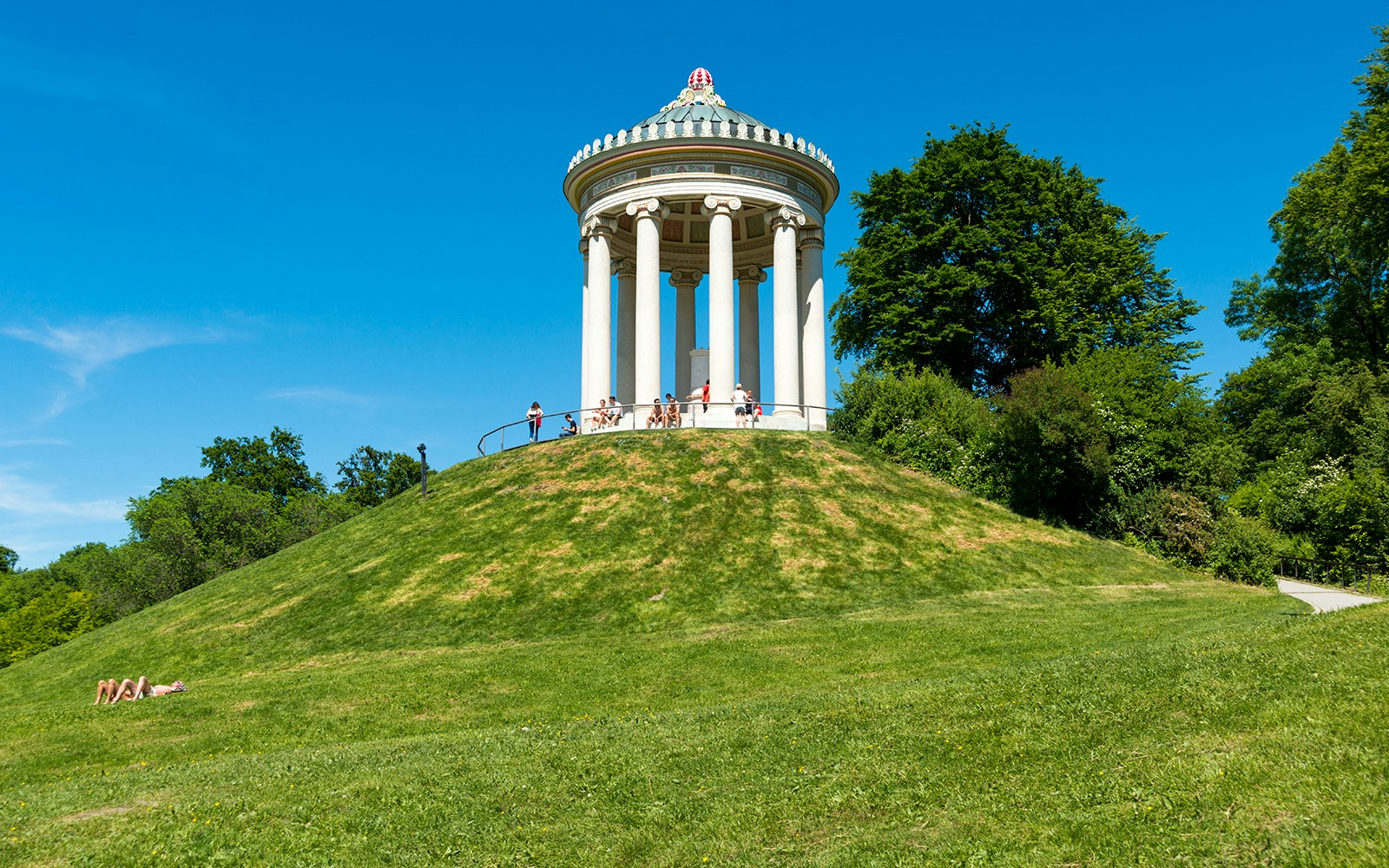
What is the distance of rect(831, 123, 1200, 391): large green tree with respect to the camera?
4609 centimetres

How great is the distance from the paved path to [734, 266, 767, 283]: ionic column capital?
95.8ft

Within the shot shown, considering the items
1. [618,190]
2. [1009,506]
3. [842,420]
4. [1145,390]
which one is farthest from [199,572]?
[1145,390]

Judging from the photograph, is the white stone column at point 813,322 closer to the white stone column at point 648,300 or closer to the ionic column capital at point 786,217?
the ionic column capital at point 786,217

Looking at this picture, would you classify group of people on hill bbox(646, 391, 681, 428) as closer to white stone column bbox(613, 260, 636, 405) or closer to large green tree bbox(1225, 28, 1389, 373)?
white stone column bbox(613, 260, 636, 405)

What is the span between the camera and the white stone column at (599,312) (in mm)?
46125

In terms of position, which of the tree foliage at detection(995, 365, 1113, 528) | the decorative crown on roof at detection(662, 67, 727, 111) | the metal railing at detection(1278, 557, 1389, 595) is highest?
the decorative crown on roof at detection(662, 67, 727, 111)

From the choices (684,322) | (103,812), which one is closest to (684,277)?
(684,322)

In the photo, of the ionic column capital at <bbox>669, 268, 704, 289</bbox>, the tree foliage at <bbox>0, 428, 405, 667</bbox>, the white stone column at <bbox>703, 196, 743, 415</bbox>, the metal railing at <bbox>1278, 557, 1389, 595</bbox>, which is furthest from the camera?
the tree foliage at <bbox>0, 428, 405, 667</bbox>

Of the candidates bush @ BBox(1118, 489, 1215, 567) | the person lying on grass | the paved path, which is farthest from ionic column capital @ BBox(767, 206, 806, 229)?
the person lying on grass

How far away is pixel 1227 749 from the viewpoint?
10586mm

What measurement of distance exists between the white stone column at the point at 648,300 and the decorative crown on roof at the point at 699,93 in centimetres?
921

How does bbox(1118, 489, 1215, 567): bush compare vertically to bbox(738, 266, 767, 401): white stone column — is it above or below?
below

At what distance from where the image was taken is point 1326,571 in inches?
1325

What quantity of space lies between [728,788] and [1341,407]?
3793cm
